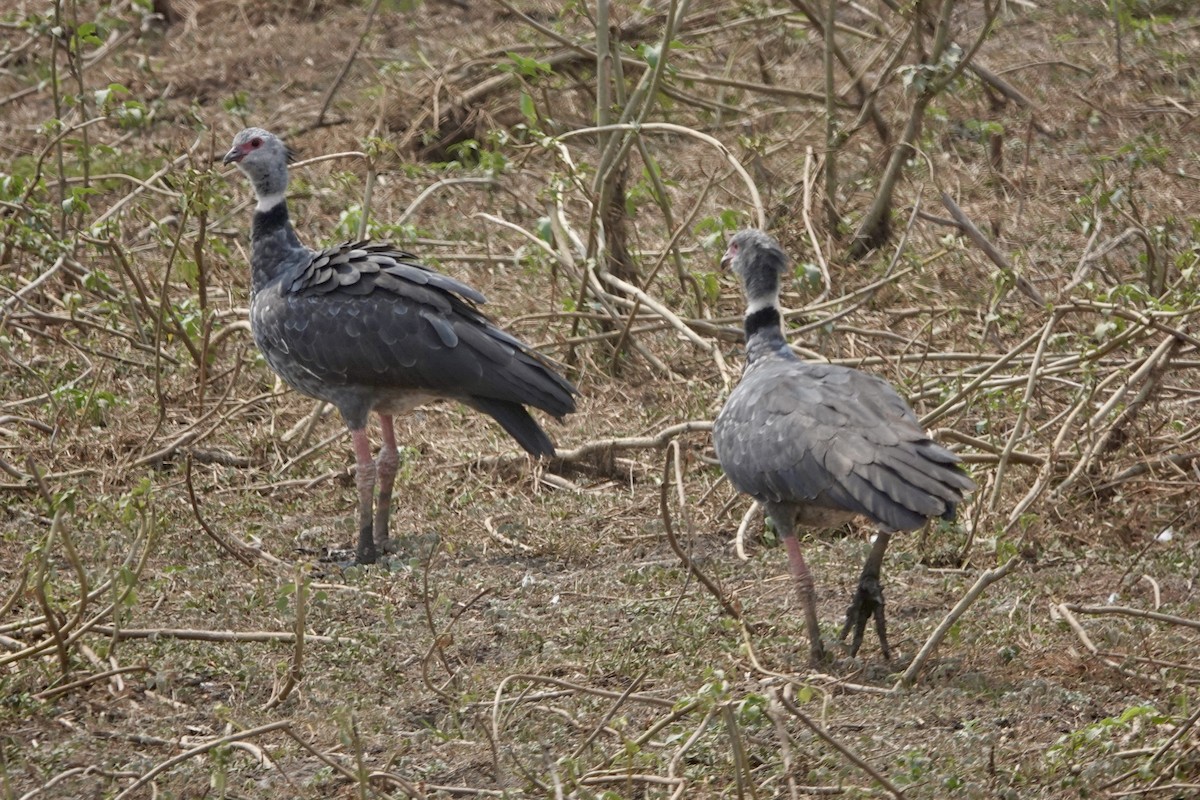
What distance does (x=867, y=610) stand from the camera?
4.32 m

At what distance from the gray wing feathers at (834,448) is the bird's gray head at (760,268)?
355 mm

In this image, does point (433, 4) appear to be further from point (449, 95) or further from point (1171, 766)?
point (1171, 766)

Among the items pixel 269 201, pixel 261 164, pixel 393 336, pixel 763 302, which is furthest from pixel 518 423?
pixel 261 164

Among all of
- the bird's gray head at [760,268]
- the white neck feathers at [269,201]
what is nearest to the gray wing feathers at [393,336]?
the white neck feathers at [269,201]

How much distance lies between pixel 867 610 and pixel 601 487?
5.85ft

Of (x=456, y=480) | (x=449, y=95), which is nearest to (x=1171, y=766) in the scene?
(x=456, y=480)

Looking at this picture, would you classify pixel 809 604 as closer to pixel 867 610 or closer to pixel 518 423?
pixel 867 610

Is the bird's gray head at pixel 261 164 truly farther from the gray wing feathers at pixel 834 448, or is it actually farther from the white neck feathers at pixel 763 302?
the gray wing feathers at pixel 834 448

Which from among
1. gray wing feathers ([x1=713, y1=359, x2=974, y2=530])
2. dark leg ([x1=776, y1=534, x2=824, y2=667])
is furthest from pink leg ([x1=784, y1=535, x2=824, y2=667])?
gray wing feathers ([x1=713, y1=359, x2=974, y2=530])

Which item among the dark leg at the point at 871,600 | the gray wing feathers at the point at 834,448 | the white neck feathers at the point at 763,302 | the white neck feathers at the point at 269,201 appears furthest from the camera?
the white neck feathers at the point at 269,201

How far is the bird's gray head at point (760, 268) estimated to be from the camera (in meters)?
4.92

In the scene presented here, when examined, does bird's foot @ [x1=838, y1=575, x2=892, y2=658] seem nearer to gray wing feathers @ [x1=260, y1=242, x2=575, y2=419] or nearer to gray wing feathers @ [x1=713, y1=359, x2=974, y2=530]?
gray wing feathers @ [x1=713, y1=359, x2=974, y2=530]

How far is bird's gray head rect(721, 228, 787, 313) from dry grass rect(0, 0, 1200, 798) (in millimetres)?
679

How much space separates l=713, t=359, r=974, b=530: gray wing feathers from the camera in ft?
12.8
